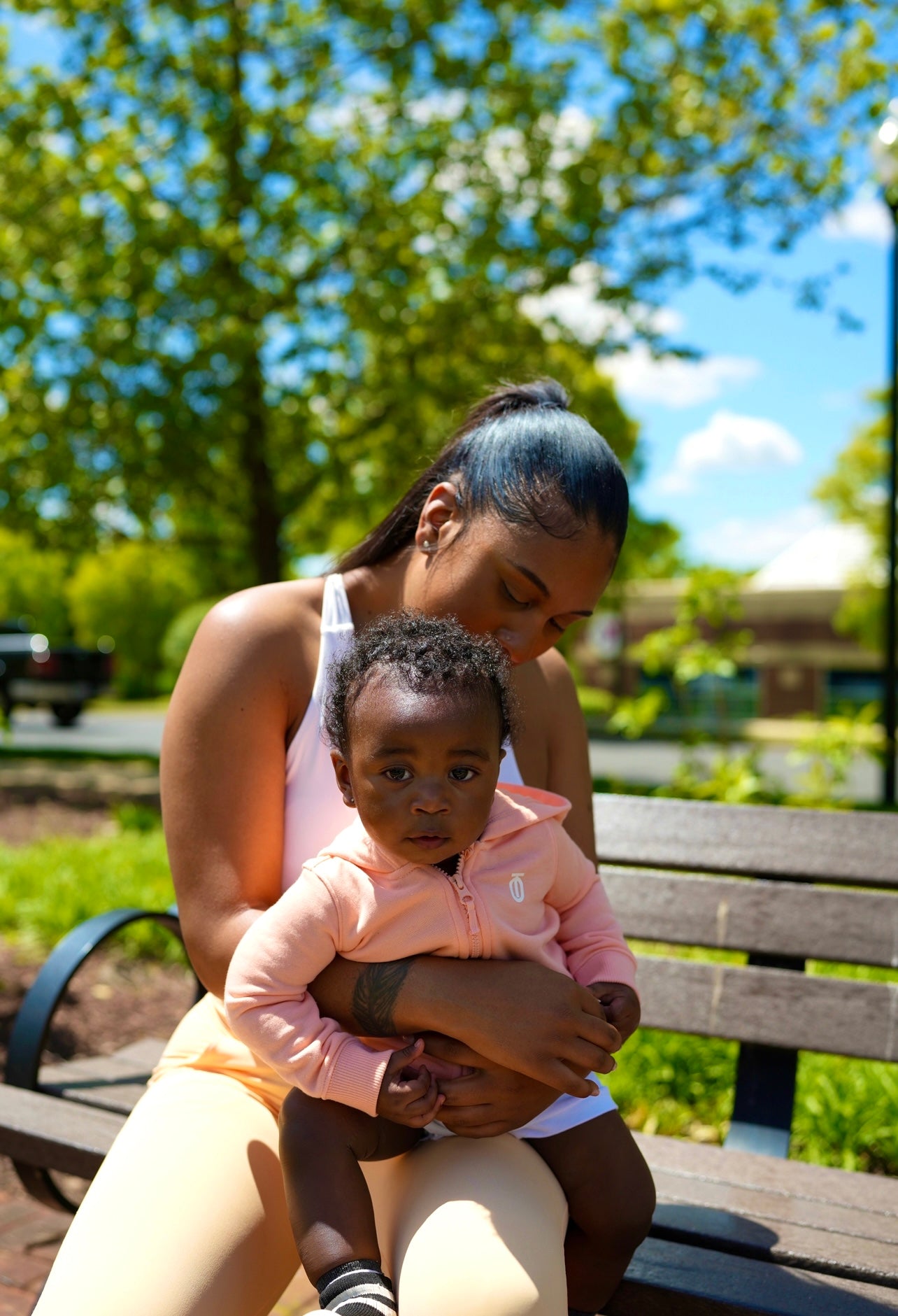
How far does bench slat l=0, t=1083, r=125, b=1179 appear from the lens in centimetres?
225

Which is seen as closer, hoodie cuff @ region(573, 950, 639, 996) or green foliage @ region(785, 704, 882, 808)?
hoodie cuff @ region(573, 950, 639, 996)

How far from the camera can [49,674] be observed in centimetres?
2194

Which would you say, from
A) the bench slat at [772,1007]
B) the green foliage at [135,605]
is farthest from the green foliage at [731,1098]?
Answer: the green foliage at [135,605]

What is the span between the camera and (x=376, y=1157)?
1696 millimetres

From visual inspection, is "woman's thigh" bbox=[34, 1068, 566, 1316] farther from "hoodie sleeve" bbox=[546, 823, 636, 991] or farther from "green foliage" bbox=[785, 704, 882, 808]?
"green foliage" bbox=[785, 704, 882, 808]

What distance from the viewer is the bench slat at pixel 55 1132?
225 cm

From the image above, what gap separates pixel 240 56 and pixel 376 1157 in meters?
10.3

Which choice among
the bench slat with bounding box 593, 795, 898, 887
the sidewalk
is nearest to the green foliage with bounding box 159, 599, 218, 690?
the sidewalk

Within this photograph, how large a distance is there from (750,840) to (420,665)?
1384mm

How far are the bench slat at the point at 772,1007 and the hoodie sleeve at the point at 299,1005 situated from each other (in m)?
1.25

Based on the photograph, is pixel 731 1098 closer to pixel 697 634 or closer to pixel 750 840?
pixel 750 840

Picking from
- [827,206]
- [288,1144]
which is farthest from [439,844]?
[827,206]

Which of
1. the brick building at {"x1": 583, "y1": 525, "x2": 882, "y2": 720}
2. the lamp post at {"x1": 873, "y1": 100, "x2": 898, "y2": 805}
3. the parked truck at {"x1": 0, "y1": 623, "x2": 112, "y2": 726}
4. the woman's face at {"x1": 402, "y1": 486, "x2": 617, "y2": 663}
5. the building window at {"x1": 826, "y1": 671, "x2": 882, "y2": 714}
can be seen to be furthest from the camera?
the building window at {"x1": 826, "y1": 671, "x2": 882, "y2": 714}

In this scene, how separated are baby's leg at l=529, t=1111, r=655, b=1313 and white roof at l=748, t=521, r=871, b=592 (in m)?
33.0
